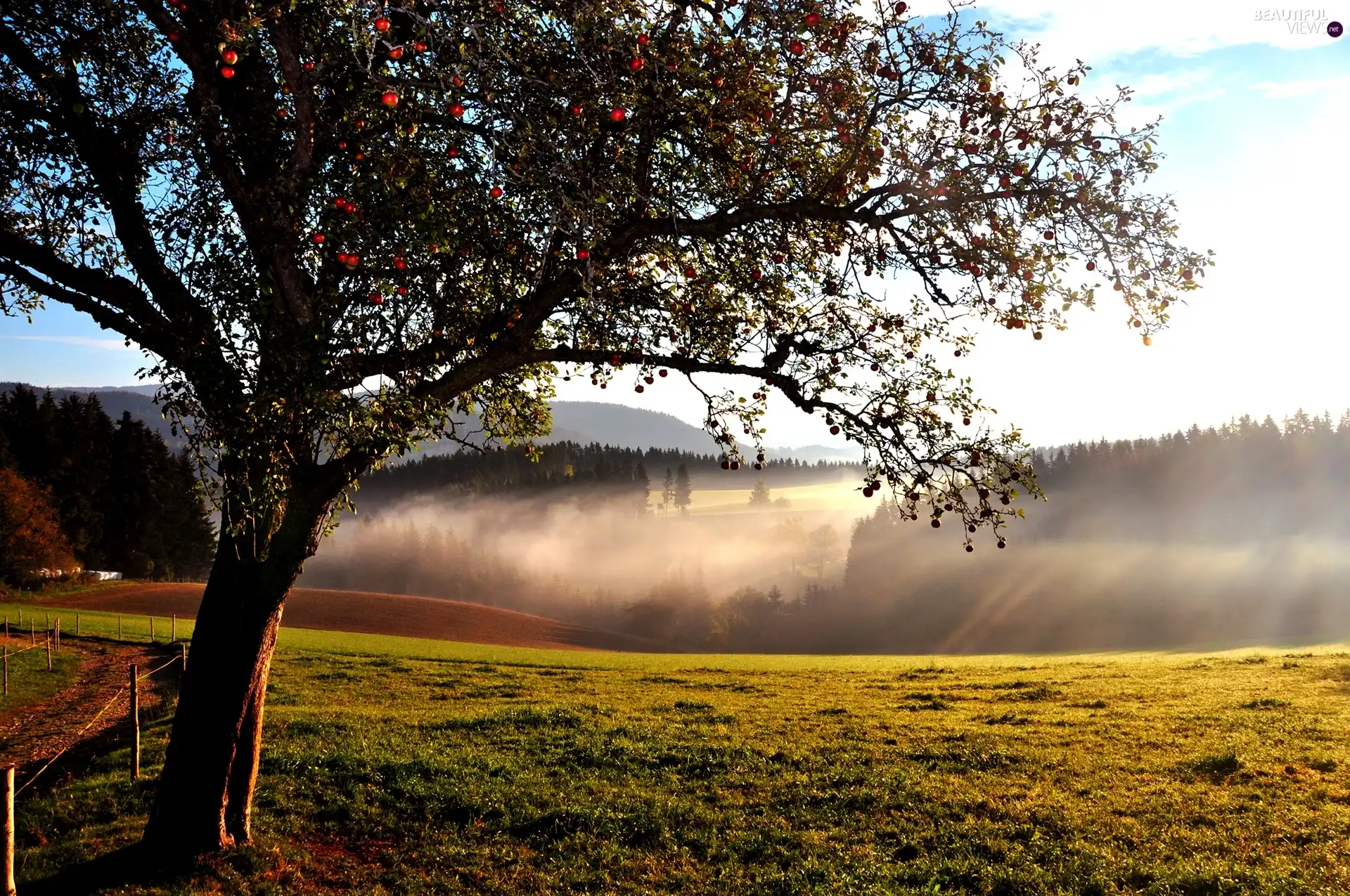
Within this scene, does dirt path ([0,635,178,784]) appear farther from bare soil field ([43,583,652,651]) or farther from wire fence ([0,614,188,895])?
bare soil field ([43,583,652,651])

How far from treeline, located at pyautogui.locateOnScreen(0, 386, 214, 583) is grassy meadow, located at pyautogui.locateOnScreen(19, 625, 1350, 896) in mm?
59916

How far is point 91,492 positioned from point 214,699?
8917 centimetres

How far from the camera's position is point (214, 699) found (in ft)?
36.5

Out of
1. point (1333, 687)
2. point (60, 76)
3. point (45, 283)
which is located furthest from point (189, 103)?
point (1333, 687)

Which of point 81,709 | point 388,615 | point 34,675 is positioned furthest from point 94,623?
point 81,709

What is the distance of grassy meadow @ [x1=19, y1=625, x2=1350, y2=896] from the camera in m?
11.4

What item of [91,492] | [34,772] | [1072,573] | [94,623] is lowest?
[1072,573]

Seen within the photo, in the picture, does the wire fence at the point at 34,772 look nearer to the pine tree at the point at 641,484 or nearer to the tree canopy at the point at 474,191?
the tree canopy at the point at 474,191

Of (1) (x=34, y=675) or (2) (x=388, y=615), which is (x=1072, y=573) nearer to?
(2) (x=388, y=615)

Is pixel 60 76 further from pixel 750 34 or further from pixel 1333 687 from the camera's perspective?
pixel 1333 687

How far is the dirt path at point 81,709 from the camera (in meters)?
20.6

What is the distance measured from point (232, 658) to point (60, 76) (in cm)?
788

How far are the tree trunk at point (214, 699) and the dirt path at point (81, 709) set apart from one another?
7.91 metres

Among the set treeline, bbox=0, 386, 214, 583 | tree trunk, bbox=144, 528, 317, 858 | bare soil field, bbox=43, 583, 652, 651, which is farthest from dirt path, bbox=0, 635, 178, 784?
treeline, bbox=0, 386, 214, 583
